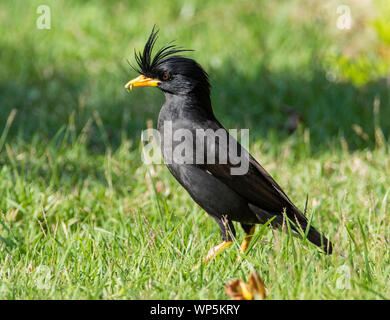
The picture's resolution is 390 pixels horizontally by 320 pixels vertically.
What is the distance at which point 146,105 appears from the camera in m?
6.69

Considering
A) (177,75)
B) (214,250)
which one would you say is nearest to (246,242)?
(214,250)

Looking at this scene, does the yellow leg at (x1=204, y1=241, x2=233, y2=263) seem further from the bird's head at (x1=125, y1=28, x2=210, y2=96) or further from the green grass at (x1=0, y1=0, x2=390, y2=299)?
the bird's head at (x1=125, y1=28, x2=210, y2=96)

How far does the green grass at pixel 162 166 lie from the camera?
10.7ft

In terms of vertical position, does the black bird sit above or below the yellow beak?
below

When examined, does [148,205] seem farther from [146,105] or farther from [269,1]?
[269,1]

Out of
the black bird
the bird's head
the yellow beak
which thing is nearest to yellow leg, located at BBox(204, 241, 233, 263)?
the black bird

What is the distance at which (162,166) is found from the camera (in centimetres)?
539

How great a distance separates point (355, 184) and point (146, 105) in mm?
2621

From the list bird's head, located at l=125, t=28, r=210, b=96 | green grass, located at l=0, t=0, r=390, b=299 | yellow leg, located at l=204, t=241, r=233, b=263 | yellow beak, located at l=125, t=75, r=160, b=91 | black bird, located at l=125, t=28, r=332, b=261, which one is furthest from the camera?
yellow beak, located at l=125, t=75, r=160, b=91

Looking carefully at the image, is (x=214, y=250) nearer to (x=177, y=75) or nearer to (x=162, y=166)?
(x=177, y=75)

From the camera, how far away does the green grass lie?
327 cm

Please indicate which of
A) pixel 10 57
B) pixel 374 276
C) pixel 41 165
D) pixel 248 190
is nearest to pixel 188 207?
pixel 248 190

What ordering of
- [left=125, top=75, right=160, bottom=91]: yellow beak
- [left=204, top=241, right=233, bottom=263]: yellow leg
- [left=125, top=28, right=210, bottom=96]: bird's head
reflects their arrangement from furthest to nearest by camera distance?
[left=125, top=75, right=160, bottom=91]: yellow beak, [left=125, top=28, right=210, bottom=96]: bird's head, [left=204, top=241, right=233, bottom=263]: yellow leg

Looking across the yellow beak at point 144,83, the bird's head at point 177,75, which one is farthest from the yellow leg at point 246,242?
the yellow beak at point 144,83
